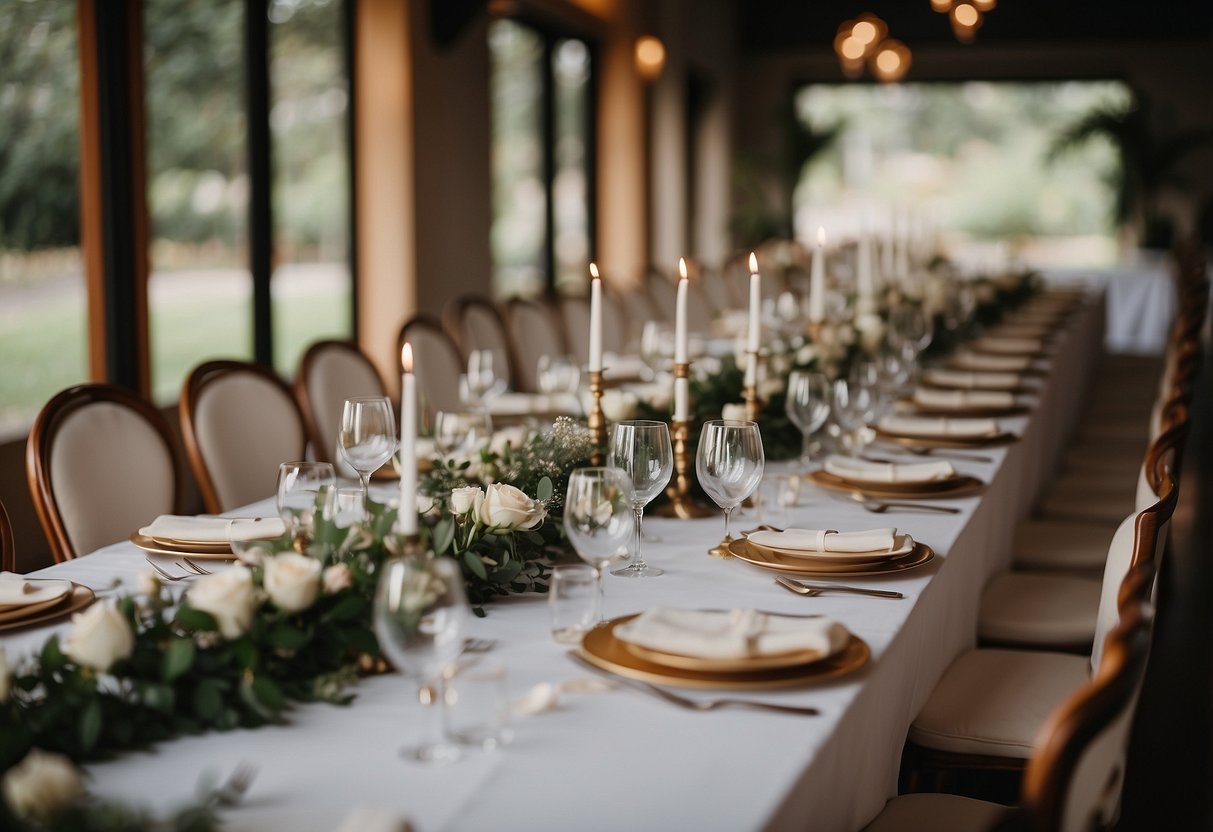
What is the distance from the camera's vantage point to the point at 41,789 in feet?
3.79

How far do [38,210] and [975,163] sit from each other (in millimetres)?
12435

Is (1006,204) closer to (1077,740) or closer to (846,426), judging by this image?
(846,426)

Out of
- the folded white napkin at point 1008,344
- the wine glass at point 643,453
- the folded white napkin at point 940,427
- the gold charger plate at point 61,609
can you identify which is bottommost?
the gold charger plate at point 61,609

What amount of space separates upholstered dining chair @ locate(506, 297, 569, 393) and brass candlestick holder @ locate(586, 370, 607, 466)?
9.77 feet

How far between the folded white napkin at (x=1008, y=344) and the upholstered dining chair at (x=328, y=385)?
2.67 metres

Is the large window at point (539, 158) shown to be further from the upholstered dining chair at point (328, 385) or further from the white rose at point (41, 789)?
the white rose at point (41, 789)

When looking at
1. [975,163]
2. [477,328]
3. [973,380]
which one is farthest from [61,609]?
[975,163]

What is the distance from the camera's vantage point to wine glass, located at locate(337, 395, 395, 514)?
7.25 ft

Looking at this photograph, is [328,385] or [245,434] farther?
[328,385]

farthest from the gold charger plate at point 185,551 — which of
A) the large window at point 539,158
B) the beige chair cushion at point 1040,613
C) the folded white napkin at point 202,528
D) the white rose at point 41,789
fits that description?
the large window at point 539,158

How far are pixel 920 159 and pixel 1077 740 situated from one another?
47.6 ft

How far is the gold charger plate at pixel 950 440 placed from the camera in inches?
132

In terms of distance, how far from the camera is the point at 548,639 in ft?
5.91

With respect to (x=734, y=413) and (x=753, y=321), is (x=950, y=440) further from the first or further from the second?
(x=753, y=321)
